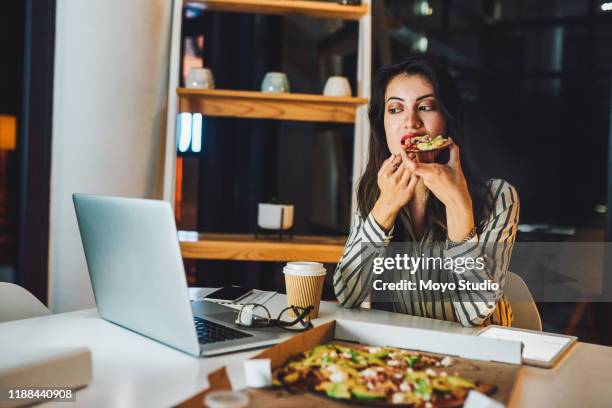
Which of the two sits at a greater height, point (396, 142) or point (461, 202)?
point (396, 142)

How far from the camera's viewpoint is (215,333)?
1.14m

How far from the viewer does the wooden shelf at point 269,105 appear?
2.46m

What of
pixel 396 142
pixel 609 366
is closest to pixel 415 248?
pixel 396 142

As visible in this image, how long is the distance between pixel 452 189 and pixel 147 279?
0.94 meters

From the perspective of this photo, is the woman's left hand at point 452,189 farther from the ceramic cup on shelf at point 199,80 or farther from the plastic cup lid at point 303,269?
the ceramic cup on shelf at point 199,80

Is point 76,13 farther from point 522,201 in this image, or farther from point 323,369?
point 522,201

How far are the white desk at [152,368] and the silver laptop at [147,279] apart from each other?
0.03 metres

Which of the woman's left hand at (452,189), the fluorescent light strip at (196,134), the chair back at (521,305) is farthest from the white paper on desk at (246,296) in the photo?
the fluorescent light strip at (196,134)

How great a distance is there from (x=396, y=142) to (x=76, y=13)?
4.47 feet

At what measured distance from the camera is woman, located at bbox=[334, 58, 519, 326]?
154 cm

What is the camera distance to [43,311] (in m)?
1.48

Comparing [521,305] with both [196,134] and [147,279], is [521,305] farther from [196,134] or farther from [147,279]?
[196,134]

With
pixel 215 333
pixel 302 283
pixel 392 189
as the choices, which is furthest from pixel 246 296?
pixel 392 189

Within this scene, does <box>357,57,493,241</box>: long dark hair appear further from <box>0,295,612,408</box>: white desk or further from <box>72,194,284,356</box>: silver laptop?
<box>72,194,284,356</box>: silver laptop
